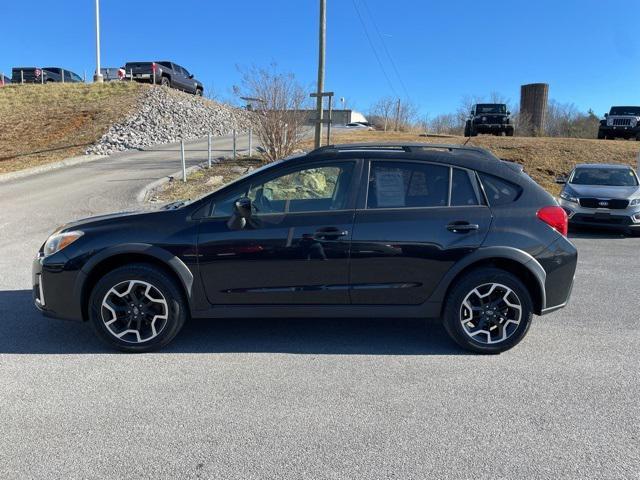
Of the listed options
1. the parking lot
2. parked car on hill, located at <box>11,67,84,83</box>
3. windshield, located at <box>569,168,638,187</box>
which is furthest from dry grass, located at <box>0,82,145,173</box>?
windshield, located at <box>569,168,638,187</box>

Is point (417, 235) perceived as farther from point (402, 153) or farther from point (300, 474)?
point (300, 474)

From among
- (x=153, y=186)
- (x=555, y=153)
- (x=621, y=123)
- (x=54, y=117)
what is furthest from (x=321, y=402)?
(x=621, y=123)

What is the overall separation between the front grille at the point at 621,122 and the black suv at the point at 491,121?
4.67m

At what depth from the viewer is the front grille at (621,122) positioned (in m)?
24.9

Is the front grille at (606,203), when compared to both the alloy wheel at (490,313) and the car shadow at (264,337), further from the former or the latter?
the alloy wheel at (490,313)

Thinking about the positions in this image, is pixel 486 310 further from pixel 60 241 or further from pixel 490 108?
pixel 490 108

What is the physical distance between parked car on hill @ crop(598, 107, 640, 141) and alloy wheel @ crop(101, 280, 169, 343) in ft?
87.7

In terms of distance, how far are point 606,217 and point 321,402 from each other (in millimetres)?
9073

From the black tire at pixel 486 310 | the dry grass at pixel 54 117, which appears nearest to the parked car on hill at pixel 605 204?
the black tire at pixel 486 310

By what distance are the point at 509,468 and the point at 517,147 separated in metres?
19.6

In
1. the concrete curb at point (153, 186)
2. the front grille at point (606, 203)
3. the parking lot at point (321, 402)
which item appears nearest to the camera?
the parking lot at point (321, 402)

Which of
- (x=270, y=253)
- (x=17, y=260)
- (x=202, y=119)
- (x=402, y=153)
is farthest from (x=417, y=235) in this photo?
(x=202, y=119)

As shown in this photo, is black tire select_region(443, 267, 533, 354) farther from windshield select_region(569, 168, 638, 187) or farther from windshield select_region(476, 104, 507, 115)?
windshield select_region(476, 104, 507, 115)

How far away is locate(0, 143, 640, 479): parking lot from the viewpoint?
284 cm
